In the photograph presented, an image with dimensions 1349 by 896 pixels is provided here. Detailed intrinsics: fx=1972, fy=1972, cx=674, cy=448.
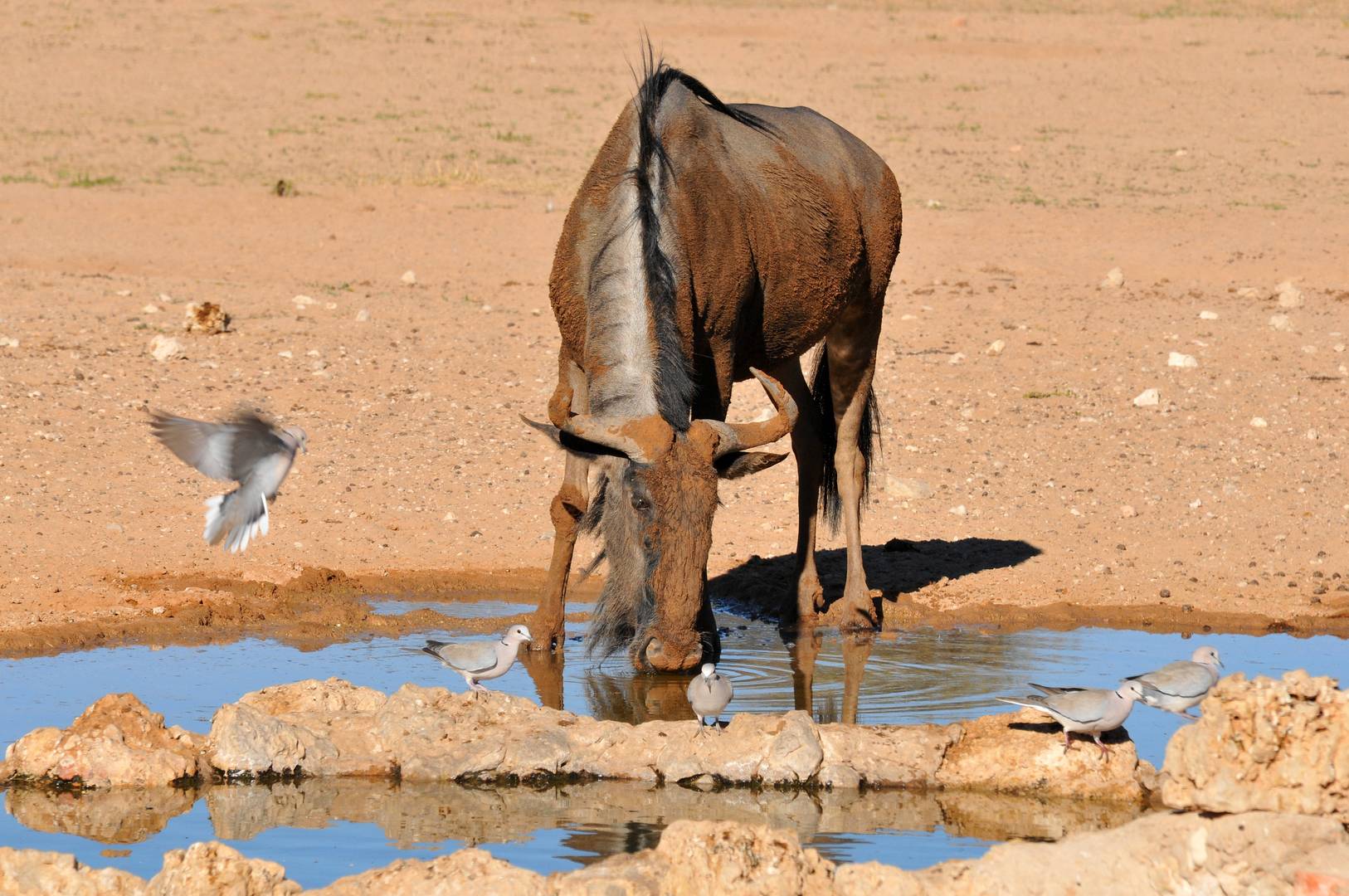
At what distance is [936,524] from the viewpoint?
1141 centimetres

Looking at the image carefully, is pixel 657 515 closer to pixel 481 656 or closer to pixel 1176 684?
pixel 481 656

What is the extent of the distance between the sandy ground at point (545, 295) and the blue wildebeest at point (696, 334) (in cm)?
112

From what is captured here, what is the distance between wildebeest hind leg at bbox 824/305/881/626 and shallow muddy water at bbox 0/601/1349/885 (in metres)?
1.06

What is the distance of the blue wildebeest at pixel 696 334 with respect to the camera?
745 centimetres

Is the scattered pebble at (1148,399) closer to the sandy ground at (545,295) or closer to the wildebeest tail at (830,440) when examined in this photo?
the sandy ground at (545,295)

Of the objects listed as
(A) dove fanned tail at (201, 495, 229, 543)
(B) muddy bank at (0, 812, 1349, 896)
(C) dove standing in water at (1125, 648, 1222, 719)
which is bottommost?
(C) dove standing in water at (1125, 648, 1222, 719)

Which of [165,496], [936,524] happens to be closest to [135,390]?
[165,496]

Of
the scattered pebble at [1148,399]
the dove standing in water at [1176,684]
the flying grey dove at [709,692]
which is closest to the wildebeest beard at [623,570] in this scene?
the flying grey dove at [709,692]

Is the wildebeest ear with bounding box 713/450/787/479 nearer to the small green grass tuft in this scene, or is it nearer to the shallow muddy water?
the shallow muddy water

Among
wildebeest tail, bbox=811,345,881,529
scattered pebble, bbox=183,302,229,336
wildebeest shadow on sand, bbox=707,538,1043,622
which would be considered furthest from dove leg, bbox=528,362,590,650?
scattered pebble, bbox=183,302,229,336

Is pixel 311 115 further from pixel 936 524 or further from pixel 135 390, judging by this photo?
pixel 936 524

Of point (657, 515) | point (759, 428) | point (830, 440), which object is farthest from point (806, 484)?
point (657, 515)

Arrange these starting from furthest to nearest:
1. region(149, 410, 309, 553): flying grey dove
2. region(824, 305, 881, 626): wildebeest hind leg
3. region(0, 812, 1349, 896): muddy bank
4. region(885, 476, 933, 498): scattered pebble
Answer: region(885, 476, 933, 498): scattered pebble
region(824, 305, 881, 626): wildebeest hind leg
region(149, 410, 309, 553): flying grey dove
region(0, 812, 1349, 896): muddy bank

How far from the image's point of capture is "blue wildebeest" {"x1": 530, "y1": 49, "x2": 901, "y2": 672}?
7.45m
